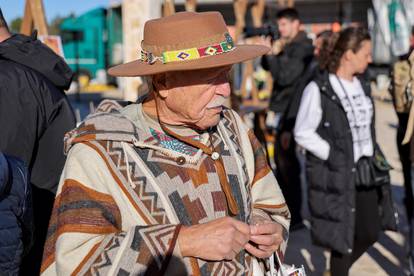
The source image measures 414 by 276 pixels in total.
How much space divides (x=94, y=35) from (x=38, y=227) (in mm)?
21626

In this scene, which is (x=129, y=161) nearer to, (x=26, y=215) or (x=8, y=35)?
(x=26, y=215)

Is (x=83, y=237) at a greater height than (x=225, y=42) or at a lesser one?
lesser

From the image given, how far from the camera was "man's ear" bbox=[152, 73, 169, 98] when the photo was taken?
5.39ft

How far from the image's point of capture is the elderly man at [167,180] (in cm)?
143

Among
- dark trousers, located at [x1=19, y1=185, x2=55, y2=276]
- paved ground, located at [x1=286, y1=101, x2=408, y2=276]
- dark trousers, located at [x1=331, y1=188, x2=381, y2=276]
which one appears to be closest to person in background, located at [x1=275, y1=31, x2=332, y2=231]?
paved ground, located at [x1=286, y1=101, x2=408, y2=276]

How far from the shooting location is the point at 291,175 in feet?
16.9

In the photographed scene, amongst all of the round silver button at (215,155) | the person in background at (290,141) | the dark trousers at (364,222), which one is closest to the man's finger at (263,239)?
the round silver button at (215,155)

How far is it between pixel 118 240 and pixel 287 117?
350 cm

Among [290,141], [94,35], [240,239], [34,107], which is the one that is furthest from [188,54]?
[94,35]

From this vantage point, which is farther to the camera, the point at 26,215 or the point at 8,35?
the point at 8,35

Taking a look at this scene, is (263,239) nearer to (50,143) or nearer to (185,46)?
(185,46)

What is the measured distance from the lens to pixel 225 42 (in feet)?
5.35

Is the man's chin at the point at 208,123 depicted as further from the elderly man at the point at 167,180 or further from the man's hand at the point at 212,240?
the man's hand at the point at 212,240

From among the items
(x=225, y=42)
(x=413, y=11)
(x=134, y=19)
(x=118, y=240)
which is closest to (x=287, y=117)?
(x=134, y=19)
